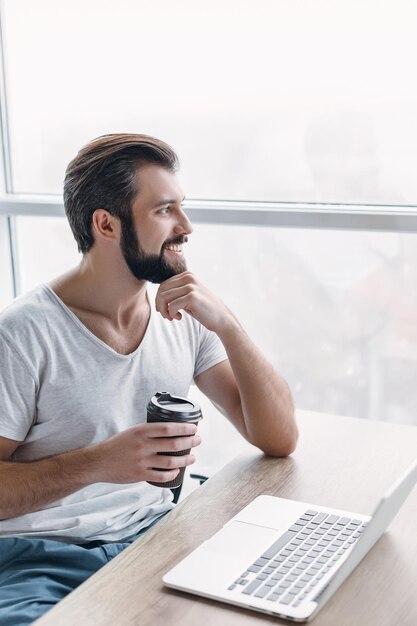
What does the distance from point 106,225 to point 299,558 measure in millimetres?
861

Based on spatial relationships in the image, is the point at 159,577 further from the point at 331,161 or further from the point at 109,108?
the point at 109,108

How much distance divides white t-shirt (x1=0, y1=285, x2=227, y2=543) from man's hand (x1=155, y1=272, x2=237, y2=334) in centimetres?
14

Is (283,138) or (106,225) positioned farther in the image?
(283,138)

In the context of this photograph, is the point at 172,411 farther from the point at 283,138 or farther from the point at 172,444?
the point at 283,138

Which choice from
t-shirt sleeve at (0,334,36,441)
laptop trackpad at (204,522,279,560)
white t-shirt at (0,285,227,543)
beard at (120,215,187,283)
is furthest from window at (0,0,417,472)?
laptop trackpad at (204,522,279,560)

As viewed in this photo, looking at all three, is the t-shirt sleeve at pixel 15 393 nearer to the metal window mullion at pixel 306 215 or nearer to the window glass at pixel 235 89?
the metal window mullion at pixel 306 215

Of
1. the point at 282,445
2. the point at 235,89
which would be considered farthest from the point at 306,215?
the point at 282,445

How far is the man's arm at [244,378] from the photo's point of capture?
1.74m

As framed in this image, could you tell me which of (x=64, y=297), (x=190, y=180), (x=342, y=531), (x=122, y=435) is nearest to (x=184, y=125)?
(x=190, y=180)

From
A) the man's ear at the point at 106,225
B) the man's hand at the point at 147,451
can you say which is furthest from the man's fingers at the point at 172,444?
the man's ear at the point at 106,225

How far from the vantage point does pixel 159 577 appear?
1256mm

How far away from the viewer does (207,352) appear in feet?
6.46

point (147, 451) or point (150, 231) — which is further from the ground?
point (150, 231)

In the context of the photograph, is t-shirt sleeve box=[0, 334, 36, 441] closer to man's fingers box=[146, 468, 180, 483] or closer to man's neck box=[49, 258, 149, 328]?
man's neck box=[49, 258, 149, 328]
